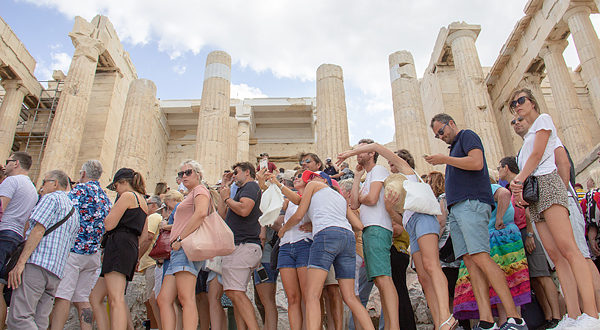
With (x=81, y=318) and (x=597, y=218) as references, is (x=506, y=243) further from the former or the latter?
(x=81, y=318)

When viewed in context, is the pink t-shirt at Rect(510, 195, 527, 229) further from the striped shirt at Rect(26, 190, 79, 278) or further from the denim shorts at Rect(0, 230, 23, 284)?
the denim shorts at Rect(0, 230, 23, 284)

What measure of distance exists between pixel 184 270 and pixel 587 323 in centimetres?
348

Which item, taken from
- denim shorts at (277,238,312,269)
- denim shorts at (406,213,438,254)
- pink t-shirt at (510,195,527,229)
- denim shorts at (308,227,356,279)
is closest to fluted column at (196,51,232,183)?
denim shorts at (277,238,312,269)

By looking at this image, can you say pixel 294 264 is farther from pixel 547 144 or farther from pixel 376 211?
pixel 547 144

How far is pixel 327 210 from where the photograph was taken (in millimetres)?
3896

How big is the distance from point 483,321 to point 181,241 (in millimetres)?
2891

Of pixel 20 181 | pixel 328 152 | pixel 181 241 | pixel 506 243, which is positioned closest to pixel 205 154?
pixel 328 152

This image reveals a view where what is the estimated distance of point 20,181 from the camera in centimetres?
456

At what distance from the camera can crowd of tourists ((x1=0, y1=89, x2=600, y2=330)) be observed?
3539 mm

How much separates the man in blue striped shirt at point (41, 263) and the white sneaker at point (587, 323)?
186 inches

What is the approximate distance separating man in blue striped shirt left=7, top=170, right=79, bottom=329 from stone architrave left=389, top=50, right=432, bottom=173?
39.0ft

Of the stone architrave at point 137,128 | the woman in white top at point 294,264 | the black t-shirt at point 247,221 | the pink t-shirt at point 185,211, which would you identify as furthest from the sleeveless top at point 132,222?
the stone architrave at point 137,128

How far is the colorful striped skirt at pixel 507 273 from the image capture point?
13.1 feet

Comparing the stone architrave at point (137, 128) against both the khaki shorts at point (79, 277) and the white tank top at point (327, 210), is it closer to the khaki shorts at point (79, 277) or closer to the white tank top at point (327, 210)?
the khaki shorts at point (79, 277)
